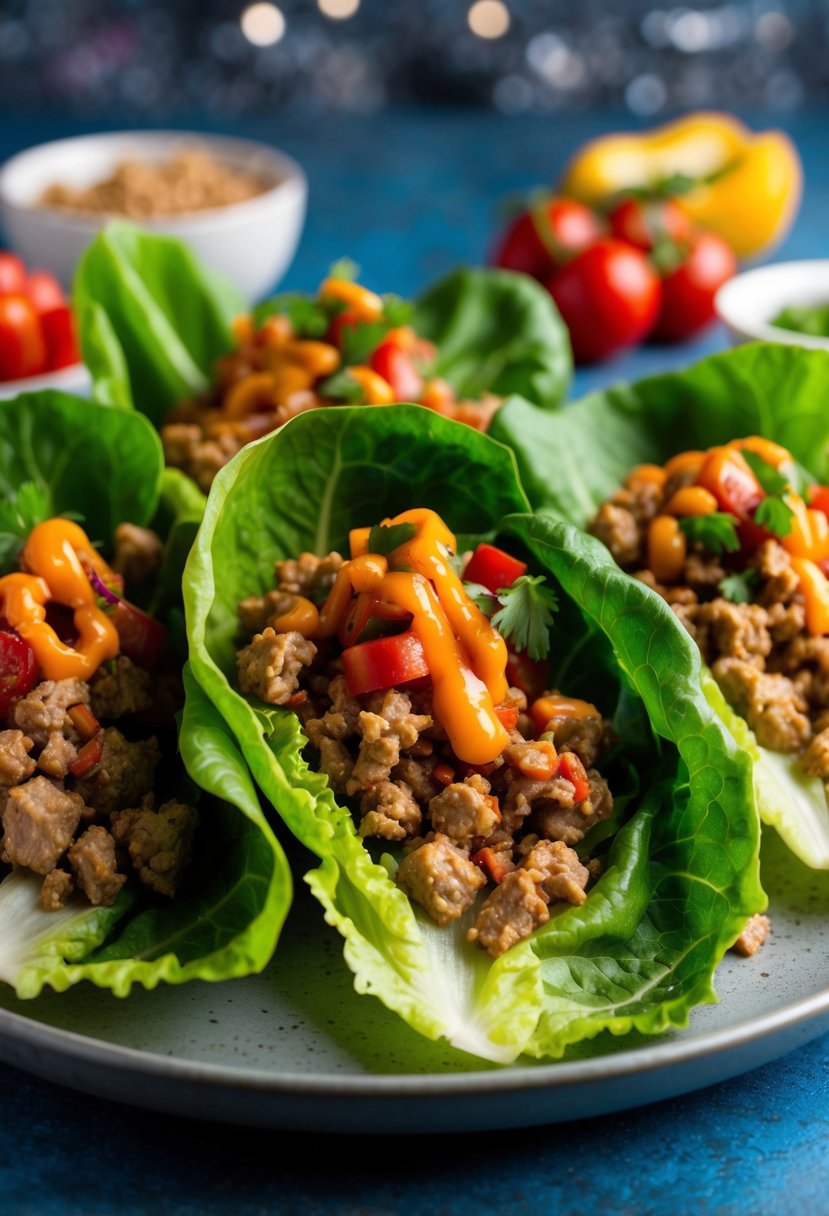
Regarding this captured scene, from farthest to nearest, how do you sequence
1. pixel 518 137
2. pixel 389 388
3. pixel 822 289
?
pixel 518 137
pixel 822 289
pixel 389 388

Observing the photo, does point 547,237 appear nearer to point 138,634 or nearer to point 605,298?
point 605,298

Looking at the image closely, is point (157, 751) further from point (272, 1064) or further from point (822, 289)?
point (822, 289)

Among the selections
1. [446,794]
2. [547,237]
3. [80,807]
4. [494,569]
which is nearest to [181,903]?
[80,807]

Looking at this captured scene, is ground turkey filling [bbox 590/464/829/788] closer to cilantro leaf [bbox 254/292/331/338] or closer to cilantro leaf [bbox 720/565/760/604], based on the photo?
cilantro leaf [bbox 720/565/760/604]

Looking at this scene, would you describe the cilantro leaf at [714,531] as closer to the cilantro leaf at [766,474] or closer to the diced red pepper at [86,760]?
the cilantro leaf at [766,474]

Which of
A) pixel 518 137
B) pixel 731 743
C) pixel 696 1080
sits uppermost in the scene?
pixel 731 743

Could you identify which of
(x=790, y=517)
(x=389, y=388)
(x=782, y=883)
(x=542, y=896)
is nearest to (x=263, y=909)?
(x=542, y=896)
